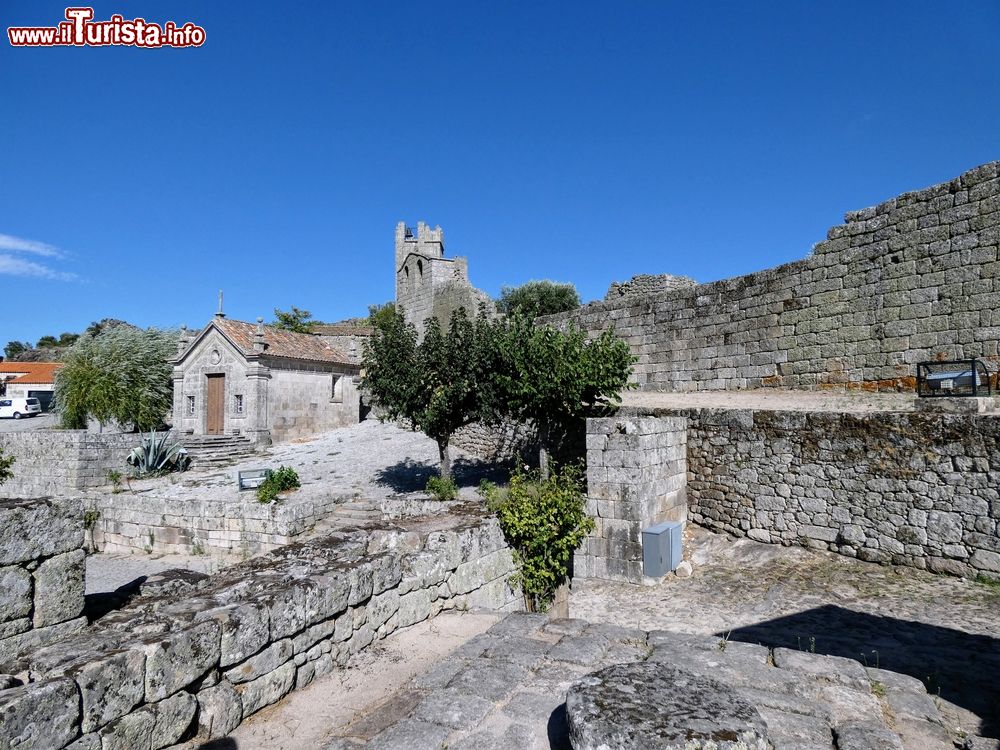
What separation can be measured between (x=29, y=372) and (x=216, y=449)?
1706 inches

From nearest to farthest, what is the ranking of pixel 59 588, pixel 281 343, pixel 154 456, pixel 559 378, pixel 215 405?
pixel 59 588, pixel 559 378, pixel 154 456, pixel 215 405, pixel 281 343

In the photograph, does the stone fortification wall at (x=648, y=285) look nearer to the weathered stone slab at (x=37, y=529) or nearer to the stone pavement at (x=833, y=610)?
the stone pavement at (x=833, y=610)

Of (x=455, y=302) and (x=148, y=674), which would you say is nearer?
(x=148, y=674)

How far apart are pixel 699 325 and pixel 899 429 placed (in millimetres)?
5989

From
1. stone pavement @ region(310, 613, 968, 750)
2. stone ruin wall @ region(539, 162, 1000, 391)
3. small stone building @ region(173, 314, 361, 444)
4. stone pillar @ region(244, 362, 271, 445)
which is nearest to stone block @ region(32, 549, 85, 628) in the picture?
stone pavement @ region(310, 613, 968, 750)

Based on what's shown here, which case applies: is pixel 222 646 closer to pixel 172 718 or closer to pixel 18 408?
pixel 172 718

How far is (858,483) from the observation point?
26.0ft

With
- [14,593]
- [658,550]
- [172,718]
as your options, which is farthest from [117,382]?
[172,718]

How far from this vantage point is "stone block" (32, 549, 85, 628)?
4254 mm

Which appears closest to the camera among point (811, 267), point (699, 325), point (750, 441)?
point (750, 441)

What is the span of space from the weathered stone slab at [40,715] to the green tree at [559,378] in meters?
8.47

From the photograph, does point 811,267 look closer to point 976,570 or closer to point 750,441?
point 750,441

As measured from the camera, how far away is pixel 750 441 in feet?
30.0

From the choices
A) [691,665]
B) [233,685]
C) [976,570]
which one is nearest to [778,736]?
[691,665]
